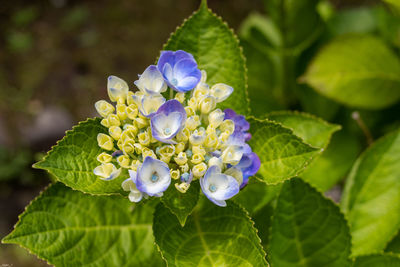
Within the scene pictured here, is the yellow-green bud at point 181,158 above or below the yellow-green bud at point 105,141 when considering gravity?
below

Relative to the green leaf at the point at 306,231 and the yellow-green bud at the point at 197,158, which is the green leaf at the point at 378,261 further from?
the yellow-green bud at the point at 197,158

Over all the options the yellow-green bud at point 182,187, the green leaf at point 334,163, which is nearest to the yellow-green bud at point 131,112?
the yellow-green bud at point 182,187

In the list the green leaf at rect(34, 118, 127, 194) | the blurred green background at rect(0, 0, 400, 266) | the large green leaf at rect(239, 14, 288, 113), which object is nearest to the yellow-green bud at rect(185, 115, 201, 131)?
the green leaf at rect(34, 118, 127, 194)

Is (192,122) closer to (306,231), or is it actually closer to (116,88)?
(116,88)

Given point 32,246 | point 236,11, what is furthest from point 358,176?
point 236,11

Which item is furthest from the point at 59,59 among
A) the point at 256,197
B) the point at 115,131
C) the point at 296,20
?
the point at 115,131

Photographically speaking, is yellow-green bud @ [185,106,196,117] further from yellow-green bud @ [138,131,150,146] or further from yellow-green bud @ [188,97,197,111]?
yellow-green bud @ [138,131,150,146]

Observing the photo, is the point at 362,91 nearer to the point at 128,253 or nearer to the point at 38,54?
the point at 128,253
